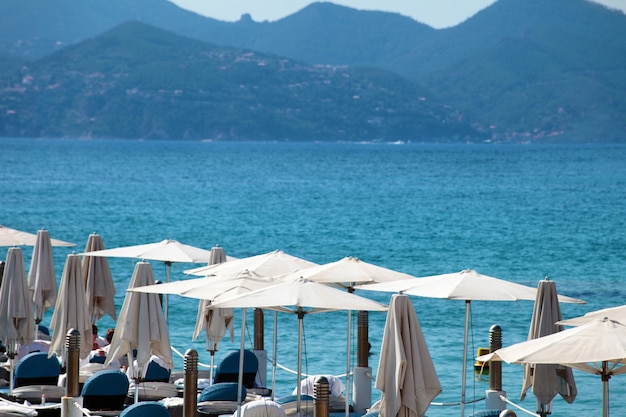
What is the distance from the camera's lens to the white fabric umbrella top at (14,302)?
48.6 ft

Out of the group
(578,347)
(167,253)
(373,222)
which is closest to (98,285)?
(167,253)

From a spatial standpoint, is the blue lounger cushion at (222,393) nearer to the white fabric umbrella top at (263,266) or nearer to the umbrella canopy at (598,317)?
the white fabric umbrella top at (263,266)

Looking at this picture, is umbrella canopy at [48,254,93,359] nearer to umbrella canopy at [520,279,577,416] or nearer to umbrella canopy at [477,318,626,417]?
umbrella canopy at [520,279,577,416]

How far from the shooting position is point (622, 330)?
980 cm

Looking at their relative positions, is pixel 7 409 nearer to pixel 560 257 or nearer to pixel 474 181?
pixel 560 257

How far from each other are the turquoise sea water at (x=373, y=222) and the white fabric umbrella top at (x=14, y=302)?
6.49 m

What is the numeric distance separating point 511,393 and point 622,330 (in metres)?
10.5

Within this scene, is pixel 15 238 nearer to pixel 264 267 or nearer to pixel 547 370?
pixel 264 267

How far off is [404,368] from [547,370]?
2013 millimetres

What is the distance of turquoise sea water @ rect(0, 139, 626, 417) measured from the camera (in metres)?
26.0

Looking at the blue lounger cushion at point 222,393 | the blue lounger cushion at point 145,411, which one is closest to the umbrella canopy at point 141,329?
the blue lounger cushion at point 222,393

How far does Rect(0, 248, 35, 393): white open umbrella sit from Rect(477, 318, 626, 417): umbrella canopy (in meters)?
7.23

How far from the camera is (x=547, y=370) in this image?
1170cm

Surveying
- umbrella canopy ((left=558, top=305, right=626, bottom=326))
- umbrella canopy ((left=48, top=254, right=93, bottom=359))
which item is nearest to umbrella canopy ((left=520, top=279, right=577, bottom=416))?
umbrella canopy ((left=558, top=305, right=626, bottom=326))
